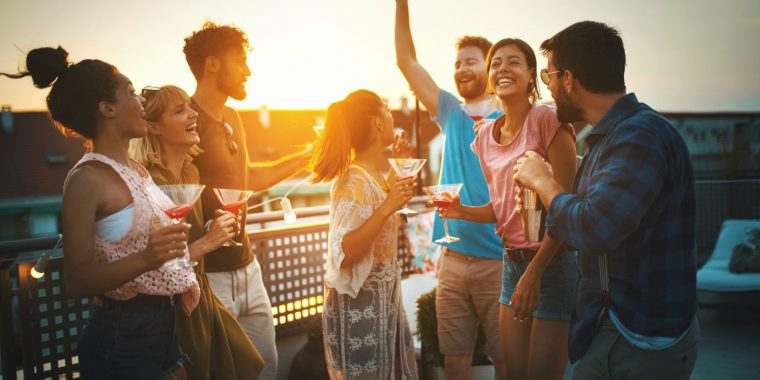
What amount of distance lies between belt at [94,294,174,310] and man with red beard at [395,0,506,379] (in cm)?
153

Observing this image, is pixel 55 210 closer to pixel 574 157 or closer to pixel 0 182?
pixel 0 182

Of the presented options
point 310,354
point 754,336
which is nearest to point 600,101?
point 310,354

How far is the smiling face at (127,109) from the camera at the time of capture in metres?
1.72

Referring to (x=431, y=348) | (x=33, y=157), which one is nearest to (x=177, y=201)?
(x=431, y=348)

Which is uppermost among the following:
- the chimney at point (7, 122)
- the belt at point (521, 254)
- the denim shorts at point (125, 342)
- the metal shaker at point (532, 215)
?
the chimney at point (7, 122)

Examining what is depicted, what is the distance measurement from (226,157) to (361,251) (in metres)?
1.04

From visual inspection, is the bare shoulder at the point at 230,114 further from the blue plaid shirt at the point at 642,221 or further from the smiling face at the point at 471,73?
the blue plaid shirt at the point at 642,221

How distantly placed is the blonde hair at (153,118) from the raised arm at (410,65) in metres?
1.49

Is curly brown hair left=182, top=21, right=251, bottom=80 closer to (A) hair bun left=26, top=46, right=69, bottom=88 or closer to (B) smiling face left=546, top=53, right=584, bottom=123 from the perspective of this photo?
(A) hair bun left=26, top=46, right=69, bottom=88

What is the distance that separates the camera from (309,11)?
418cm

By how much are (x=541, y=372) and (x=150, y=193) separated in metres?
1.73

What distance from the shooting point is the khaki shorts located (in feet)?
8.63

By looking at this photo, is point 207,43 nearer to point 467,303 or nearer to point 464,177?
point 464,177

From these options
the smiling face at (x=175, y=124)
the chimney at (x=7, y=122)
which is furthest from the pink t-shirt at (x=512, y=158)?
the chimney at (x=7, y=122)
